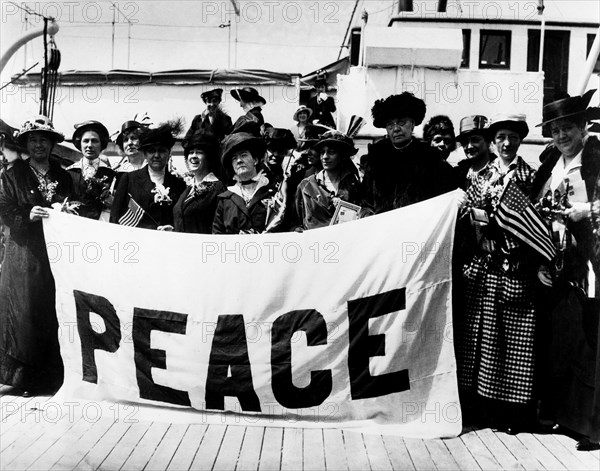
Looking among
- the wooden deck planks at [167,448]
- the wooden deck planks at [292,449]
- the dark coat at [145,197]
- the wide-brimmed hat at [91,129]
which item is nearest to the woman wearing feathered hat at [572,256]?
the wooden deck planks at [292,449]

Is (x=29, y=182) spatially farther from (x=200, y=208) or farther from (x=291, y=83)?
(x=291, y=83)

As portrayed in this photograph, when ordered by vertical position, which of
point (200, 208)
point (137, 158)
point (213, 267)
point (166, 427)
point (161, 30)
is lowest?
point (166, 427)

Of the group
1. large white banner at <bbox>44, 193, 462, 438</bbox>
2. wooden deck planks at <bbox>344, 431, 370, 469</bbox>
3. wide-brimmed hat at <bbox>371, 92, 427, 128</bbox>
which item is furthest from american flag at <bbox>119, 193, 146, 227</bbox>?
wooden deck planks at <bbox>344, 431, 370, 469</bbox>

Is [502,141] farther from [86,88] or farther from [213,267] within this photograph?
[86,88]

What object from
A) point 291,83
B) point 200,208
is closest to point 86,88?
point 291,83

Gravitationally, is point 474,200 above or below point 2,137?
below

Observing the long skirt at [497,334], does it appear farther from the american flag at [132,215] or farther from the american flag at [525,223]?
the american flag at [132,215]

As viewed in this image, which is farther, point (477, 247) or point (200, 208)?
point (200, 208)

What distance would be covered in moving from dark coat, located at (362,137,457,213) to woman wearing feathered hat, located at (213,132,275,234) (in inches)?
34.2

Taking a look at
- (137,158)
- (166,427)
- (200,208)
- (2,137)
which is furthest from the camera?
(137,158)

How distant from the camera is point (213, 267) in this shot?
5.29 m

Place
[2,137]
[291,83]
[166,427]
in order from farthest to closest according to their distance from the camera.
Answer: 1. [291,83]
2. [2,137]
3. [166,427]

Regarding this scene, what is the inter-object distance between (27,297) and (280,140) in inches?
127

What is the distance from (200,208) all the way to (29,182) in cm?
154
